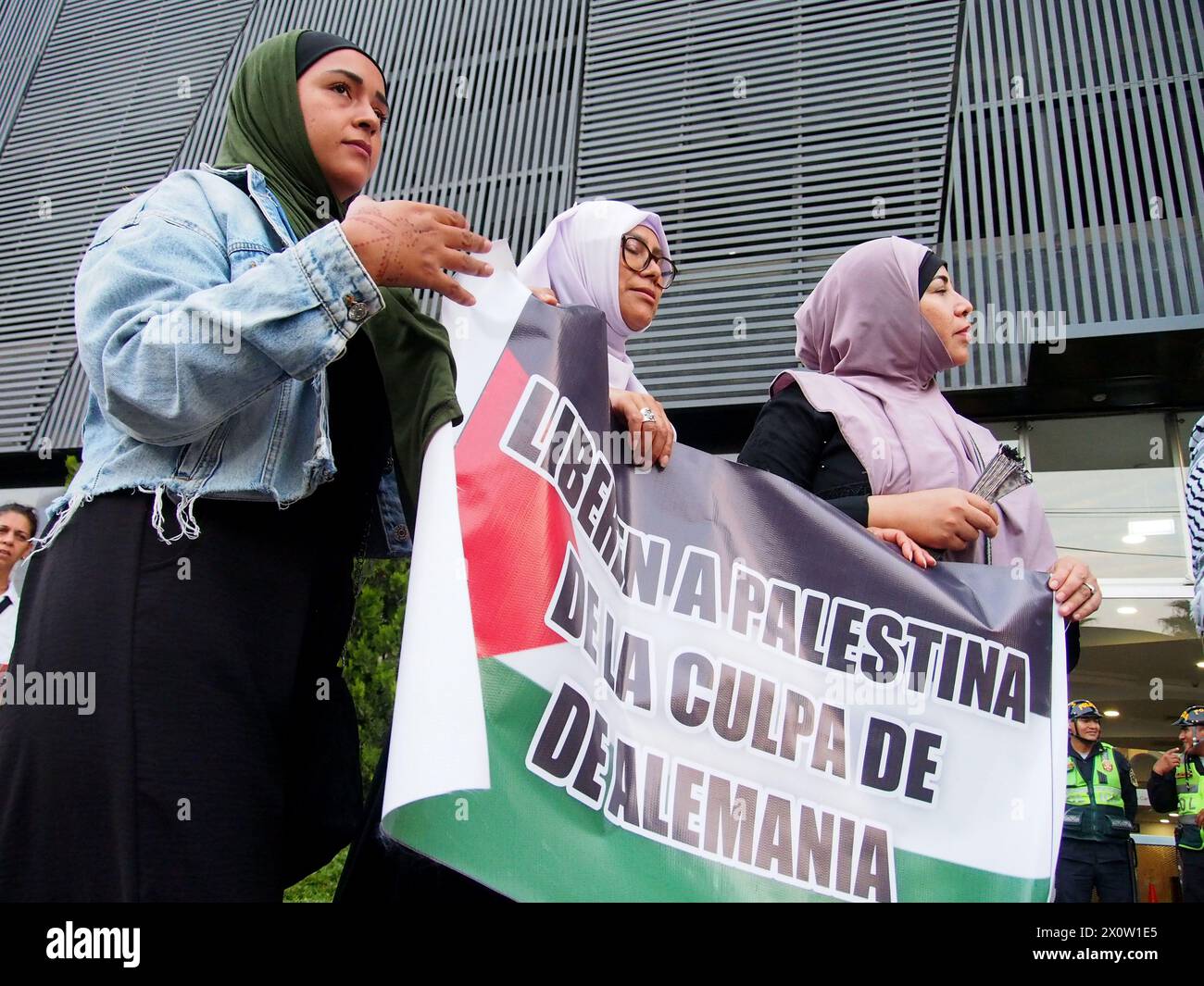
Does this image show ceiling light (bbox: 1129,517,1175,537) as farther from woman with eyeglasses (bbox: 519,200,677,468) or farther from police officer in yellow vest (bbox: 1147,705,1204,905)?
woman with eyeglasses (bbox: 519,200,677,468)

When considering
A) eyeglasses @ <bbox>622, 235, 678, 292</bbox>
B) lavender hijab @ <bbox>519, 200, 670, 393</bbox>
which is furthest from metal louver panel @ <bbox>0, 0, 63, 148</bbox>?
eyeglasses @ <bbox>622, 235, 678, 292</bbox>

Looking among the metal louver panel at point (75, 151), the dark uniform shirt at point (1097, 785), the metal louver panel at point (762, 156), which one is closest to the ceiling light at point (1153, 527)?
the dark uniform shirt at point (1097, 785)

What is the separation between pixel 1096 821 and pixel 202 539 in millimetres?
7345

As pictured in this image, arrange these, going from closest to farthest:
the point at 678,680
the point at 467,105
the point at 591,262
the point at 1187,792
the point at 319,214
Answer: the point at 319,214 < the point at 678,680 < the point at 591,262 < the point at 1187,792 < the point at 467,105

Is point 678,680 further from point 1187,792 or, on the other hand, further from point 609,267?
point 1187,792

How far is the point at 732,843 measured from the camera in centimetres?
171

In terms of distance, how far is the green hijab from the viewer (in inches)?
60.9

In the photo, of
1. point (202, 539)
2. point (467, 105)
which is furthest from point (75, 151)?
point (202, 539)

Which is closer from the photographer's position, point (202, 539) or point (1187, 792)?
point (202, 539)

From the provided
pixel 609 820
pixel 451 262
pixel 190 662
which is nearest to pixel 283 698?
pixel 190 662

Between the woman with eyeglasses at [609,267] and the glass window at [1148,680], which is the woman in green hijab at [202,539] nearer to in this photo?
the woman with eyeglasses at [609,267]

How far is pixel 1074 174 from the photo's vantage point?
25.3 feet

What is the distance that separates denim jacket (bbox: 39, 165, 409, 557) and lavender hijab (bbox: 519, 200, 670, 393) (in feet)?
3.50
